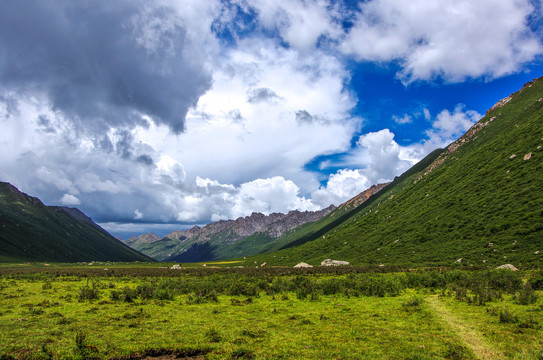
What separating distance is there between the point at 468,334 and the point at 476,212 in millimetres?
87504

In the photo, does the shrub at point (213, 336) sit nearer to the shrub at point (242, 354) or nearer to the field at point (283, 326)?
the field at point (283, 326)

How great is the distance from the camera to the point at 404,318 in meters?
22.9

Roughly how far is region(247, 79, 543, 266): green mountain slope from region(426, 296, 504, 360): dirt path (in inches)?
1687

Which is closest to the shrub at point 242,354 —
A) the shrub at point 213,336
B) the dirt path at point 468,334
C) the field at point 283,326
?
the field at point 283,326

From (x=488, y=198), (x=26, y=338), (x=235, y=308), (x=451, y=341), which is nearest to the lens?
(x=451, y=341)

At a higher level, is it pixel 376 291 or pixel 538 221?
pixel 538 221

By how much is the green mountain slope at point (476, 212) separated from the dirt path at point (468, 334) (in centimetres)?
4286

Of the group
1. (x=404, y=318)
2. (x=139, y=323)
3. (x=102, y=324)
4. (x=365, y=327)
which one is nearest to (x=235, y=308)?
(x=139, y=323)

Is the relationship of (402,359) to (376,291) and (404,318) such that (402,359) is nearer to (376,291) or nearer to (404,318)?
(404,318)

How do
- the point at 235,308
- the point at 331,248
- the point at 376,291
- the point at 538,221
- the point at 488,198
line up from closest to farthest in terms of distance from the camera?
the point at 235,308 < the point at 376,291 < the point at 538,221 < the point at 488,198 < the point at 331,248

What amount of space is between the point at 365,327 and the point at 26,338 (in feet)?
76.0

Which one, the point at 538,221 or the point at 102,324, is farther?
the point at 538,221

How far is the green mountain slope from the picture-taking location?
2699 inches

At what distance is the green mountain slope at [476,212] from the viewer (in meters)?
68.5
